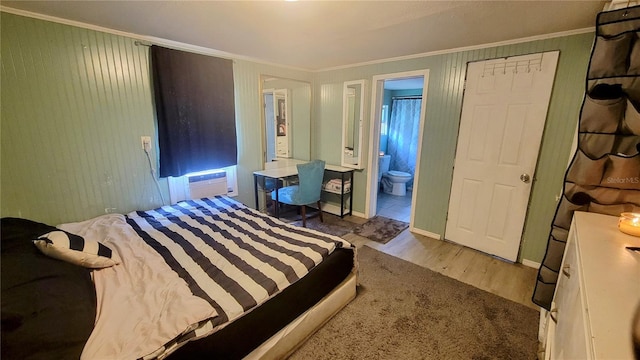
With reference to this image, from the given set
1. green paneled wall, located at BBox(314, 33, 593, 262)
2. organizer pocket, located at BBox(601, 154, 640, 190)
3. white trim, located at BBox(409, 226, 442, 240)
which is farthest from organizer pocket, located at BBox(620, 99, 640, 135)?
white trim, located at BBox(409, 226, 442, 240)

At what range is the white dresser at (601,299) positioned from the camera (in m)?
0.63

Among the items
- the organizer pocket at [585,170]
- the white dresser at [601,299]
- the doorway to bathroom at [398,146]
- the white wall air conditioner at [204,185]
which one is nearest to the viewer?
the white dresser at [601,299]

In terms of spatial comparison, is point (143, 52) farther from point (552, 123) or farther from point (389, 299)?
point (552, 123)

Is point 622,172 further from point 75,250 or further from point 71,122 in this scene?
point 71,122

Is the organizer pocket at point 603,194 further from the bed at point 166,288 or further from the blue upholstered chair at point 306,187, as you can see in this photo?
the blue upholstered chair at point 306,187

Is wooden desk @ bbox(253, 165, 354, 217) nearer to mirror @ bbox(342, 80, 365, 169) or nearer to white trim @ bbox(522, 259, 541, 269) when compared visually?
mirror @ bbox(342, 80, 365, 169)

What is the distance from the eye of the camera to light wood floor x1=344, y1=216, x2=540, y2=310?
2273mm

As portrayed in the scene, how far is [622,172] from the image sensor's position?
135 cm

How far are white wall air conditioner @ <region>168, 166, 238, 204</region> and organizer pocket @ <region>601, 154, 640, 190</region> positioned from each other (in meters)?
3.27

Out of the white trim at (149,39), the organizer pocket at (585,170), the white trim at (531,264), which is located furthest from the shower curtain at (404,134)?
the organizer pocket at (585,170)

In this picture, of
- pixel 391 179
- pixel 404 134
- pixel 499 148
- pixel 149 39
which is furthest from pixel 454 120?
pixel 149 39

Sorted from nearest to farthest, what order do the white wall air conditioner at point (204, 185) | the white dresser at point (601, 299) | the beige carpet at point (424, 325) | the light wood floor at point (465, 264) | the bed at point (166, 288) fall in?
the white dresser at point (601, 299) < the bed at point (166, 288) < the beige carpet at point (424, 325) < the light wood floor at point (465, 264) < the white wall air conditioner at point (204, 185)

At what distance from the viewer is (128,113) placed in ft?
7.94

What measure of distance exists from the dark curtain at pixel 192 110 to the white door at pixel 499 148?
269cm
